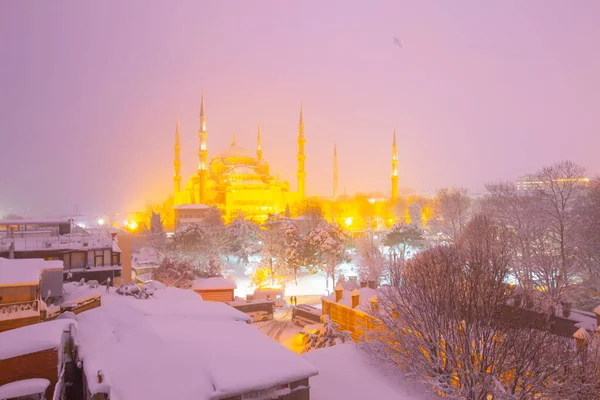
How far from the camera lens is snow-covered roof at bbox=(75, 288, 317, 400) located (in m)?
6.09

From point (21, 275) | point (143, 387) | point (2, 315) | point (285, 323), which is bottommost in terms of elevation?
point (285, 323)

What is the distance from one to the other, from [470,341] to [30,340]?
8.67 m

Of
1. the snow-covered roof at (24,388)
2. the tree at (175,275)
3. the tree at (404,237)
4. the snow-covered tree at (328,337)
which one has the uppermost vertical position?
the tree at (404,237)

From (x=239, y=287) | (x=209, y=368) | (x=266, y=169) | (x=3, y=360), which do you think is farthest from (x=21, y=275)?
(x=266, y=169)

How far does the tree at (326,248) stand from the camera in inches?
1156

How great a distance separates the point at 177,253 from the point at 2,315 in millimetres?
23726

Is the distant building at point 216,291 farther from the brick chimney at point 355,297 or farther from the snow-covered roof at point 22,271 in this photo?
the snow-covered roof at point 22,271

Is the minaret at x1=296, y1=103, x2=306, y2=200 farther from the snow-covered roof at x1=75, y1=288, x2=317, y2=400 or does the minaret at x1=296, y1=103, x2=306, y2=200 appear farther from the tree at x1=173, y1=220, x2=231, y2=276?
the snow-covered roof at x1=75, y1=288, x2=317, y2=400

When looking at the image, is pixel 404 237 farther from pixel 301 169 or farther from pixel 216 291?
pixel 301 169

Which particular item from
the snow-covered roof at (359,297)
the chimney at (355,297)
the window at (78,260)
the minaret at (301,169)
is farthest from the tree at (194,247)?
the minaret at (301,169)

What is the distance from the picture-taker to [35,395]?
705 cm

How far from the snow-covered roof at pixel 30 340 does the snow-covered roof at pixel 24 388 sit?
47 cm

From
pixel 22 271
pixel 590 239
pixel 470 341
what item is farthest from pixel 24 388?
pixel 590 239

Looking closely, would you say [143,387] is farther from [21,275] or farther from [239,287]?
[239,287]
